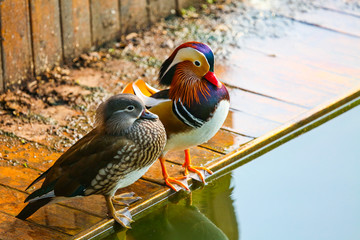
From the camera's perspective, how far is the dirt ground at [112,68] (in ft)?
13.1

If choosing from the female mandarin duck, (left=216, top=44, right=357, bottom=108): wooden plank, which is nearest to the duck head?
the female mandarin duck

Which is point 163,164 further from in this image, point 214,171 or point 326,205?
point 326,205

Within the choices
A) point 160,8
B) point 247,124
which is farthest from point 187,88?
point 160,8

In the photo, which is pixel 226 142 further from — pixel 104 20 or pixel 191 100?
pixel 104 20

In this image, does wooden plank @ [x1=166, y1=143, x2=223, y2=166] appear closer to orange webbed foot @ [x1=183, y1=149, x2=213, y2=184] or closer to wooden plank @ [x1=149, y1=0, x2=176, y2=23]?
orange webbed foot @ [x1=183, y1=149, x2=213, y2=184]

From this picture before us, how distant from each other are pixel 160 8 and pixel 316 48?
1122 millimetres

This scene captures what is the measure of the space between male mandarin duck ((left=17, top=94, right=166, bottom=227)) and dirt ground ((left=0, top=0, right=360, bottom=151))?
69cm

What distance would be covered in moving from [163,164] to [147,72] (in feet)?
3.92

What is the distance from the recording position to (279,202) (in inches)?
138

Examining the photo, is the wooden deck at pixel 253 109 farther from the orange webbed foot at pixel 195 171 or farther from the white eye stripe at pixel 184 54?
the white eye stripe at pixel 184 54

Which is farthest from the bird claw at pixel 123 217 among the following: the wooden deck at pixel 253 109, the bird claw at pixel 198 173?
the bird claw at pixel 198 173

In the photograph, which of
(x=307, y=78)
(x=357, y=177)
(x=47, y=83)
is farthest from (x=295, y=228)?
(x=47, y=83)

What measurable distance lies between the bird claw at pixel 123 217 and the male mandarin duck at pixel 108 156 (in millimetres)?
159

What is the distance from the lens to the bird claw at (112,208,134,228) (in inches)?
126
